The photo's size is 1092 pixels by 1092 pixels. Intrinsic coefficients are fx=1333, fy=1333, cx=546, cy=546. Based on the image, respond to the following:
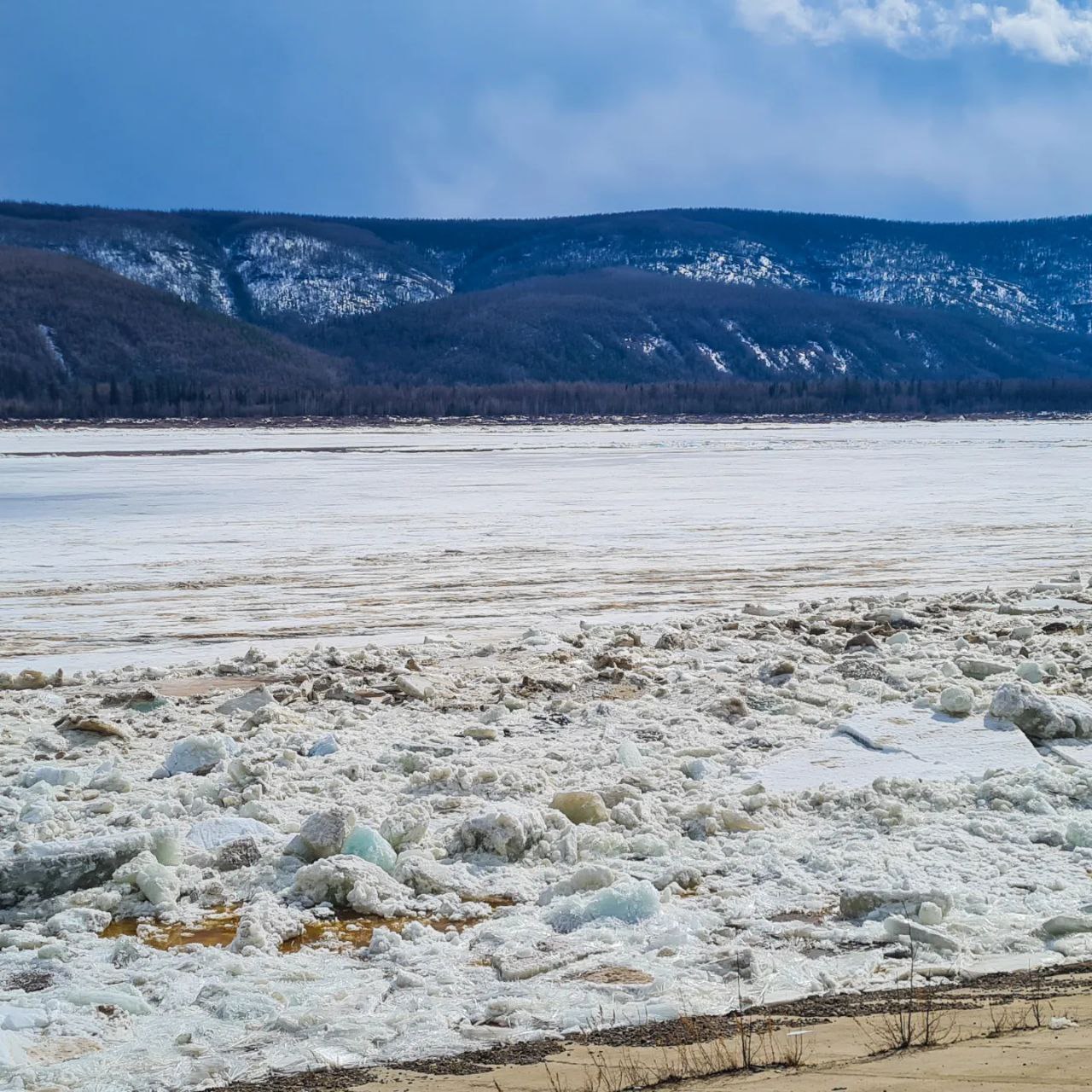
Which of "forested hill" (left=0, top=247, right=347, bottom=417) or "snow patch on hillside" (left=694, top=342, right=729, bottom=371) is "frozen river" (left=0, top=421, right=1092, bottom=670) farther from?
"snow patch on hillside" (left=694, top=342, right=729, bottom=371)

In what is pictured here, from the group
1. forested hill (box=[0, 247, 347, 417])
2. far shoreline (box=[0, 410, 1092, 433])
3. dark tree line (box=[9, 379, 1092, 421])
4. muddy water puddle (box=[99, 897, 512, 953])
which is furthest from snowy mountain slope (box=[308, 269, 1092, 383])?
muddy water puddle (box=[99, 897, 512, 953])

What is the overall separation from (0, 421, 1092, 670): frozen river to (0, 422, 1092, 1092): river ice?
14 centimetres

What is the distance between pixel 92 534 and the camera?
1895cm

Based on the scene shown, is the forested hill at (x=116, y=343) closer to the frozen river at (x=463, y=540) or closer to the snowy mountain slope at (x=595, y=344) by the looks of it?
the snowy mountain slope at (x=595, y=344)

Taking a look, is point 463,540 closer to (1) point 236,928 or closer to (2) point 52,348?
(1) point 236,928

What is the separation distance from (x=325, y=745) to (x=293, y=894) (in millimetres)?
1906

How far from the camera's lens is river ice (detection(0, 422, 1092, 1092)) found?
4664 mm

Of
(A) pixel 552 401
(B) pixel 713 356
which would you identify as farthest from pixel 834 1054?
(B) pixel 713 356

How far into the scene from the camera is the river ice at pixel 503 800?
4664 millimetres

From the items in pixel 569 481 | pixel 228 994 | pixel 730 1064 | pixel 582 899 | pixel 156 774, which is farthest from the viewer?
pixel 569 481

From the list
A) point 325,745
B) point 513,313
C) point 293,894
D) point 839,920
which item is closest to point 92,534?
point 325,745

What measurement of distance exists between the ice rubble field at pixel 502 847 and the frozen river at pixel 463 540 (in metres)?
2.83

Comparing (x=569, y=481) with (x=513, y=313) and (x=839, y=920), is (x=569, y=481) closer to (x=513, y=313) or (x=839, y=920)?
(x=839, y=920)

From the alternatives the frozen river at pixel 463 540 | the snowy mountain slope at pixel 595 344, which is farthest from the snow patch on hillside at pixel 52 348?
the frozen river at pixel 463 540
